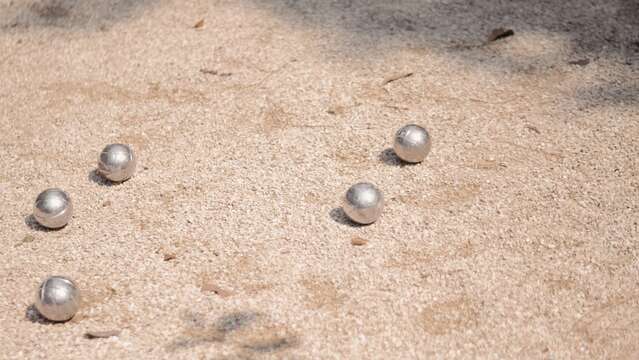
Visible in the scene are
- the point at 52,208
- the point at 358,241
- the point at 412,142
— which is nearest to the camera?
the point at 358,241

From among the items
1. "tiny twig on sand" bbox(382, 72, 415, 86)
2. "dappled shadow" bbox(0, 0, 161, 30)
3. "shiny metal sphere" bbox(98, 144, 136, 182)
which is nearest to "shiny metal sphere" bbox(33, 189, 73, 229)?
"shiny metal sphere" bbox(98, 144, 136, 182)

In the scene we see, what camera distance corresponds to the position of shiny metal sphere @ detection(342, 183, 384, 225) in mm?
4027

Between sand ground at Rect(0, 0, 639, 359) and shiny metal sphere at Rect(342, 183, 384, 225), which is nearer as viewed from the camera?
sand ground at Rect(0, 0, 639, 359)

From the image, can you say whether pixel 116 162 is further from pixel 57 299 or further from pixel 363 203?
pixel 363 203

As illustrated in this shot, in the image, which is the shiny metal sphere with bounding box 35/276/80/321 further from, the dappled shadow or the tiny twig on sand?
the dappled shadow

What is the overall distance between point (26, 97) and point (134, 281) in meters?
2.09

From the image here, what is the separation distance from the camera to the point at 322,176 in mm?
4484

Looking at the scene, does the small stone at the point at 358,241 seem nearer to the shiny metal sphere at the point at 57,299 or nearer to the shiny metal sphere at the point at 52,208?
the shiny metal sphere at the point at 57,299

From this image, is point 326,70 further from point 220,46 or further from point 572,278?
point 572,278

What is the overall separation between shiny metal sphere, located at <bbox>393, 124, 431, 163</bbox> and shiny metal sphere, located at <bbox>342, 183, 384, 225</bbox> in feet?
1.48

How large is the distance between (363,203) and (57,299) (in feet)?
4.79

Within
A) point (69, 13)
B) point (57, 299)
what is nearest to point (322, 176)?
point (57, 299)

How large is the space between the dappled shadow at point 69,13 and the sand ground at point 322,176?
23 mm

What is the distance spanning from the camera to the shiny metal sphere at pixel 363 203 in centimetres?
403
